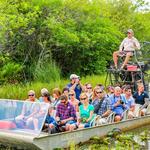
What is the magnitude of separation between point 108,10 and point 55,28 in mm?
10191

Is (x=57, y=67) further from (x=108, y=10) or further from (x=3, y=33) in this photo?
(x=108, y=10)

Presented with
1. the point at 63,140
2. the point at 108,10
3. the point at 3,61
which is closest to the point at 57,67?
the point at 3,61

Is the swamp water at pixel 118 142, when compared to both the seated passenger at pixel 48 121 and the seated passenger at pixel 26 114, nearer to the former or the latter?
the seated passenger at pixel 48 121

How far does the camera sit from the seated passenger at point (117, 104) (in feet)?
44.2

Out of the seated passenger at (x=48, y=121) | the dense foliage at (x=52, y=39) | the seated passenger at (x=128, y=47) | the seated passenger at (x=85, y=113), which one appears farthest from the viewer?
the dense foliage at (x=52, y=39)

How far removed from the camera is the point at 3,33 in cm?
2178

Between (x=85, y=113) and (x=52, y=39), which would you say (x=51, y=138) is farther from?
(x=52, y=39)

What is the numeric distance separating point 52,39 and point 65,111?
11843 millimetres

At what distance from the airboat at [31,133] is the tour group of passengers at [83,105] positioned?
0.26m

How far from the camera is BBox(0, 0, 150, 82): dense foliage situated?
72.7 feet

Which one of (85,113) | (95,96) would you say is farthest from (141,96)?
(85,113)

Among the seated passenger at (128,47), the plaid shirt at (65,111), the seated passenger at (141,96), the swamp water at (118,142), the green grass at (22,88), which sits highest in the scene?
the seated passenger at (128,47)

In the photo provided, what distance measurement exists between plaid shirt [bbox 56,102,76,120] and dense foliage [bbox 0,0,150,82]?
29.4 ft

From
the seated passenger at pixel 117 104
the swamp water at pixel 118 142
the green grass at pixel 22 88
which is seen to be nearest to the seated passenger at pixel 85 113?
the swamp water at pixel 118 142
